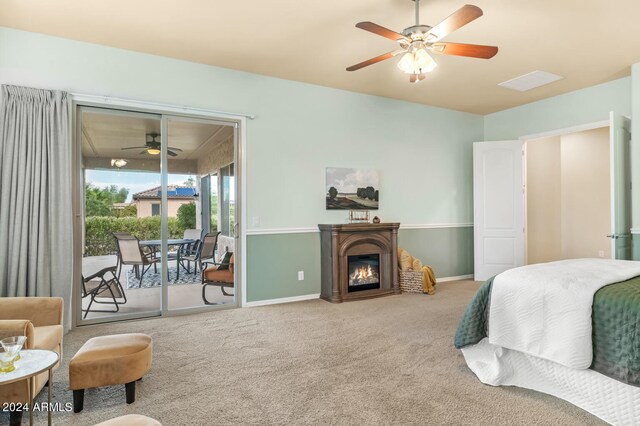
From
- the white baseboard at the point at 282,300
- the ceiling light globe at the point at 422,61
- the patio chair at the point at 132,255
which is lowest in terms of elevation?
the white baseboard at the point at 282,300

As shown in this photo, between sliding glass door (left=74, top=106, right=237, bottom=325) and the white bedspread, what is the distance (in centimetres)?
313

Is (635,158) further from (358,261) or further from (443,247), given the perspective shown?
(358,261)

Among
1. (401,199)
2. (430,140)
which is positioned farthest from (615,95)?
(401,199)

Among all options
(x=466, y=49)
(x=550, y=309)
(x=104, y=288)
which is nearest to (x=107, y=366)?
(x=104, y=288)

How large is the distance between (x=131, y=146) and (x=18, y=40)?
134 centimetres

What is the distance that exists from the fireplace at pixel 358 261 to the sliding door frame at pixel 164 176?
1083mm

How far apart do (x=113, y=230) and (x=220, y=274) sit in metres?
1.29

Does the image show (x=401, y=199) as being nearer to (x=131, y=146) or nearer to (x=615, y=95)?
(x=615, y=95)

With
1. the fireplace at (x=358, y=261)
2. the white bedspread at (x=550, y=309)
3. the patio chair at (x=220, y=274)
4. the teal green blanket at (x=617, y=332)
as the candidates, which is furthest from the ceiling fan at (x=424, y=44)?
the patio chair at (x=220, y=274)

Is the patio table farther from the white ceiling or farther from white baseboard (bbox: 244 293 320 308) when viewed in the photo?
the white ceiling

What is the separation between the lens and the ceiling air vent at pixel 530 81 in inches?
184

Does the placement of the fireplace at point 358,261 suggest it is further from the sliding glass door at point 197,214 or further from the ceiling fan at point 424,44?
the ceiling fan at point 424,44

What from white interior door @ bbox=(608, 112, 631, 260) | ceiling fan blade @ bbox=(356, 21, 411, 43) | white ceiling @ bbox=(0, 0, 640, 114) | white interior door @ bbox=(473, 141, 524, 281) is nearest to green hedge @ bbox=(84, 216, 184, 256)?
white ceiling @ bbox=(0, 0, 640, 114)

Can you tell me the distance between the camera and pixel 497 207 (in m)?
5.99
